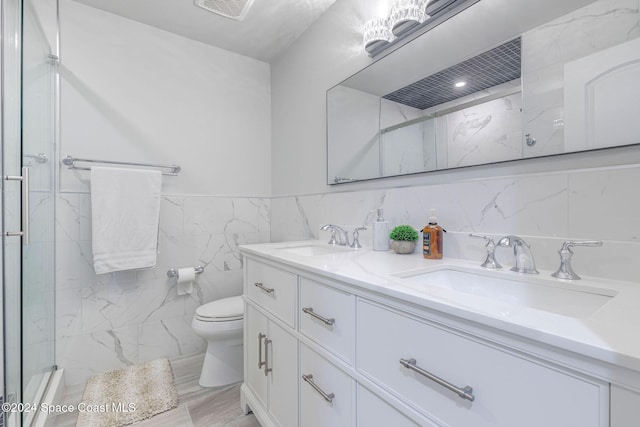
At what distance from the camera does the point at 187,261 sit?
2.04 meters

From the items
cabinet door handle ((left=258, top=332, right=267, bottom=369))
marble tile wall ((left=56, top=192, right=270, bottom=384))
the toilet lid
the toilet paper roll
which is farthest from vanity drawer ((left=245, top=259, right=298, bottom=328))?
marble tile wall ((left=56, top=192, right=270, bottom=384))

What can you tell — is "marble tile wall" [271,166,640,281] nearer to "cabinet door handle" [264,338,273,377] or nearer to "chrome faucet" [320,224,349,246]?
"chrome faucet" [320,224,349,246]

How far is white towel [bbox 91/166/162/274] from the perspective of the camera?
168 centimetres

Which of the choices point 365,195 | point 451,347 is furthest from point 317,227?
point 451,347

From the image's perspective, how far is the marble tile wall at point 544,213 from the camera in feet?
2.42

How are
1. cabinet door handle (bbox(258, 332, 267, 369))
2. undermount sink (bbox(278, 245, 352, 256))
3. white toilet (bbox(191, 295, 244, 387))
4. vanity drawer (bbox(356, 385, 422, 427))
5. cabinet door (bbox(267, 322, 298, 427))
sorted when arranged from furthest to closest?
1. white toilet (bbox(191, 295, 244, 387))
2. undermount sink (bbox(278, 245, 352, 256))
3. cabinet door handle (bbox(258, 332, 267, 369))
4. cabinet door (bbox(267, 322, 298, 427))
5. vanity drawer (bbox(356, 385, 422, 427))

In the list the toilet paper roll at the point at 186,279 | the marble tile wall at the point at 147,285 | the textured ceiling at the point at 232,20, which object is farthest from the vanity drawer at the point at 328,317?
the textured ceiling at the point at 232,20

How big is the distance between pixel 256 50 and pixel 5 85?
1.57m

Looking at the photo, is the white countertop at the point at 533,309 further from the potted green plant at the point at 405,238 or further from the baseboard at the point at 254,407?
the baseboard at the point at 254,407

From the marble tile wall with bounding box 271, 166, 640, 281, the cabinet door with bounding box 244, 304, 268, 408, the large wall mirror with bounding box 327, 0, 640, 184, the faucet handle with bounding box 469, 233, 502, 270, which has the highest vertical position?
the large wall mirror with bounding box 327, 0, 640, 184

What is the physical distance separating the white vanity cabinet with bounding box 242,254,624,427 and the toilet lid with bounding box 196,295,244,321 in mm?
458

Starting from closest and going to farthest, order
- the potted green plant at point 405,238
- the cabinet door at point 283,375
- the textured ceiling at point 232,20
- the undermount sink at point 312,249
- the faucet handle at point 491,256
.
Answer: the faucet handle at point 491,256 → the cabinet door at point 283,375 → the potted green plant at point 405,238 → the undermount sink at point 312,249 → the textured ceiling at point 232,20

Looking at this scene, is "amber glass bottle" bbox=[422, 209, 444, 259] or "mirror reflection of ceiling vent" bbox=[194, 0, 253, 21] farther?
"mirror reflection of ceiling vent" bbox=[194, 0, 253, 21]

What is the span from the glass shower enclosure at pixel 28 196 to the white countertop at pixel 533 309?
114 centimetres
